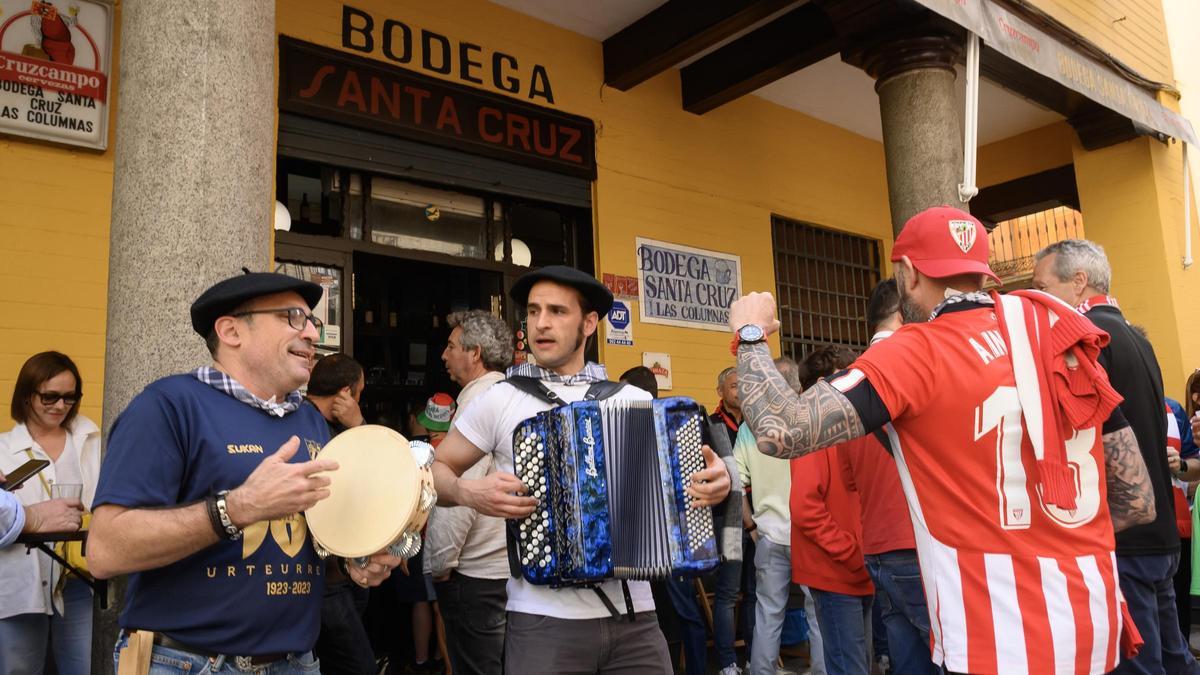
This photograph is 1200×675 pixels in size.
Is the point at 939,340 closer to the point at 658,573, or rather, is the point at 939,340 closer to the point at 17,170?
the point at 658,573

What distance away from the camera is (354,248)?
22.4ft

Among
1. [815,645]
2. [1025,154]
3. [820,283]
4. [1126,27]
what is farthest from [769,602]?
[1025,154]

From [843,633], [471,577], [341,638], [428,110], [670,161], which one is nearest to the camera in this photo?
[341,638]

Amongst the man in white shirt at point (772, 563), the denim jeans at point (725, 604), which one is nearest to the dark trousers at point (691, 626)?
the denim jeans at point (725, 604)

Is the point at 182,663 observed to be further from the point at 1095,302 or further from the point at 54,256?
the point at 54,256

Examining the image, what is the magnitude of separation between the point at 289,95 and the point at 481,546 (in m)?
3.85

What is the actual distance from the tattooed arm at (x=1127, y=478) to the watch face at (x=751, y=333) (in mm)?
1088

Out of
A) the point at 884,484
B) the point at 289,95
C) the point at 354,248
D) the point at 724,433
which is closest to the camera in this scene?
the point at 724,433

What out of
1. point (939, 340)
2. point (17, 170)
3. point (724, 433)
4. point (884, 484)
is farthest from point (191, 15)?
point (884, 484)

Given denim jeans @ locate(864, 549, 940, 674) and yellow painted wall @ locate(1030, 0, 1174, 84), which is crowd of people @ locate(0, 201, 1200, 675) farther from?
yellow painted wall @ locate(1030, 0, 1174, 84)

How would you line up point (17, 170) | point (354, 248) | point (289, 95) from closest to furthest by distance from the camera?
1. point (17, 170)
2. point (289, 95)
3. point (354, 248)

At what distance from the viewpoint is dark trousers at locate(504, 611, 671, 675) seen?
2771 mm

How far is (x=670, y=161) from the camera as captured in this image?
8.90 metres

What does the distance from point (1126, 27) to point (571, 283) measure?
32.0ft
